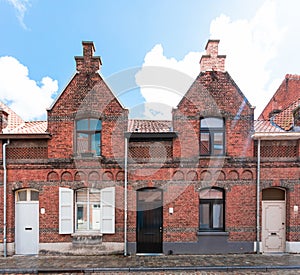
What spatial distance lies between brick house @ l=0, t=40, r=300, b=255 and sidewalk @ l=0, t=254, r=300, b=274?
43 centimetres

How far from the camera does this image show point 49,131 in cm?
962

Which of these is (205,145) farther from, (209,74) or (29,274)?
(29,274)

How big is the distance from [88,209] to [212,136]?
6430 mm

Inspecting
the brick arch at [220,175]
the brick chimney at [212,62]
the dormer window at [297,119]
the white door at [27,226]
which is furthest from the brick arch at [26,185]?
the dormer window at [297,119]

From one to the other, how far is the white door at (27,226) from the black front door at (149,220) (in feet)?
14.9

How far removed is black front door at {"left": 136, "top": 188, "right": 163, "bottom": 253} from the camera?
9.53 meters

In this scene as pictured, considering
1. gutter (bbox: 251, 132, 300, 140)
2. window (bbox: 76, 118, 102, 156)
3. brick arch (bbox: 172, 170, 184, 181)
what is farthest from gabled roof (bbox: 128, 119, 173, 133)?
gutter (bbox: 251, 132, 300, 140)

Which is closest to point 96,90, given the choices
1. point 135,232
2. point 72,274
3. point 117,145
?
point 117,145

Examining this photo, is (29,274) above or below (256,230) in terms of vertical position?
below

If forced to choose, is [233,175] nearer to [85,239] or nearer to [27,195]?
[85,239]

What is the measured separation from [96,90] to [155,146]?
364 centimetres

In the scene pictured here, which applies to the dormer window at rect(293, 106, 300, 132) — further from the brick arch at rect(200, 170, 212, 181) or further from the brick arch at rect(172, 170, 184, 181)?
the brick arch at rect(172, 170, 184, 181)

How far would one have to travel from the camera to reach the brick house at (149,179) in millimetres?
9422

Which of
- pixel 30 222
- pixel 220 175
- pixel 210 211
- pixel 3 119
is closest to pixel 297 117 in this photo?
pixel 220 175
